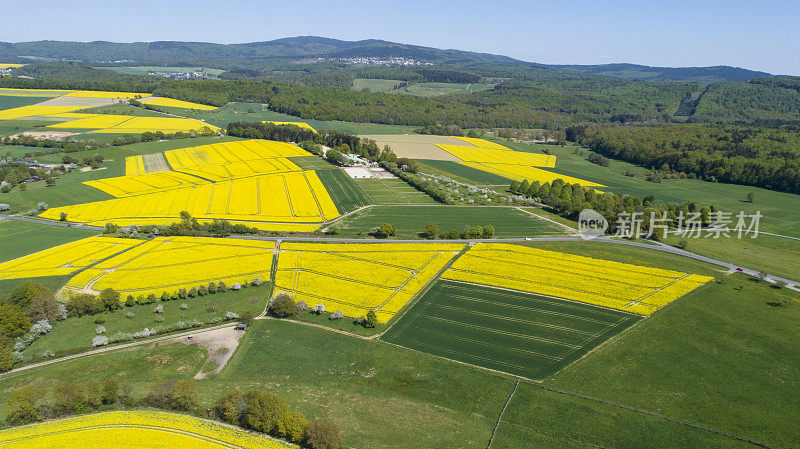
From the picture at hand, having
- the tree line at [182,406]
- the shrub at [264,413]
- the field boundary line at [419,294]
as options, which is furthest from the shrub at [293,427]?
the field boundary line at [419,294]

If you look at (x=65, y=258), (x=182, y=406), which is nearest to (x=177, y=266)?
(x=65, y=258)

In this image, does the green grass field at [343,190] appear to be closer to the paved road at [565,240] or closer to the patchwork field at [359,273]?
the paved road at [565,240]

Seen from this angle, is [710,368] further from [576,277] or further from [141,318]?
[141,318]

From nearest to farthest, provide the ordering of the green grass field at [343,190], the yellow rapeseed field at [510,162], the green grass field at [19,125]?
the green grass field at [343,190]
the yellow rapeseed field at [510,162]
the green grass field at [19,125]

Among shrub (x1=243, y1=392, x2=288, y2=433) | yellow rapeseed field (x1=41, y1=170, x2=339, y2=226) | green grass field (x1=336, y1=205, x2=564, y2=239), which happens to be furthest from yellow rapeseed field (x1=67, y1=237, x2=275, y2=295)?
shrub (x1=243, y1=392, x2=288, y2=433)

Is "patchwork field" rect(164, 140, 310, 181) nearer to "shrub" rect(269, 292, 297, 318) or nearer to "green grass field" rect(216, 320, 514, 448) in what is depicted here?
"shrub" rect(269, 292, 297, 318)
